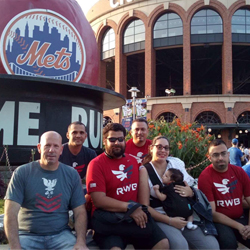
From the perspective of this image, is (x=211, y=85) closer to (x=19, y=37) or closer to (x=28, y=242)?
(x=19, y=37)

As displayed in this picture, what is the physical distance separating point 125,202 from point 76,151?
169 cm

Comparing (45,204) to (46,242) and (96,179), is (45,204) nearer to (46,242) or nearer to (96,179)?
(46,242)

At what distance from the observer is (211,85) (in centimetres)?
3869

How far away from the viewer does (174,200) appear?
3.60 metres

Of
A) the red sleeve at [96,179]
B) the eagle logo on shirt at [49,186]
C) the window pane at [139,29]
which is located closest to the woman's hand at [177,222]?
the red sleeve at [96,179]

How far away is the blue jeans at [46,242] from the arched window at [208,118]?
91.3 ft

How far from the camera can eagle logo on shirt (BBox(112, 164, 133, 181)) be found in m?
3.55

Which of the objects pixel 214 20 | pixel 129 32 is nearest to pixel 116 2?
pixel 129 32

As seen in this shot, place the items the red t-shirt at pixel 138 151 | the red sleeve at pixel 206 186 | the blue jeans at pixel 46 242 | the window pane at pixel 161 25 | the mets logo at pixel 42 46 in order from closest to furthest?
the blue jeans at pixel 46 242, the red sleeve at pixel 206 186, the red t-shirt at pixel 138 151, the mets logo at pixel 42 46, the window pane at pixel 161 25

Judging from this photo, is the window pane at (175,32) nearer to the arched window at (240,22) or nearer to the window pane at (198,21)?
the window pane at (198,21)

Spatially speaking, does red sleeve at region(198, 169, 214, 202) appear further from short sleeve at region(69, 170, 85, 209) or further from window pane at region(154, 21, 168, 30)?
window pane at region(154, 21, 168, 30)

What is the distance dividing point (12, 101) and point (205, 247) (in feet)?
20.0

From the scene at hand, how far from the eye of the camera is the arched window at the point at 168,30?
97.8 feet

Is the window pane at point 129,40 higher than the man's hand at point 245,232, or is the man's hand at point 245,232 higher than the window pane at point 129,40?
the window pane at point 129,40
